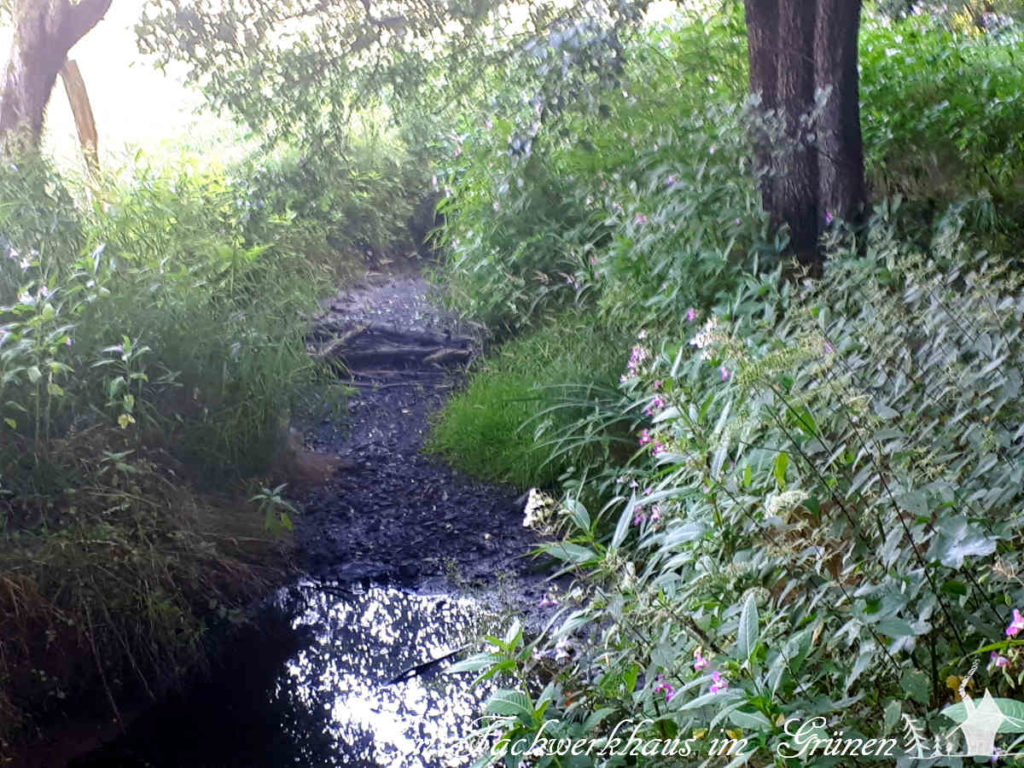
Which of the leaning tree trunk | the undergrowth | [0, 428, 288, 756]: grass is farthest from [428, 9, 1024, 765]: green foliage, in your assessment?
the leaning tree trunk

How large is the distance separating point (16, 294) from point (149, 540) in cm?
115

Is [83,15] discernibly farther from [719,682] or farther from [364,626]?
[719,682]

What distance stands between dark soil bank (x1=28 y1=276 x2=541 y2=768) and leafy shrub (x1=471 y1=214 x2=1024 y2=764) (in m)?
0.61

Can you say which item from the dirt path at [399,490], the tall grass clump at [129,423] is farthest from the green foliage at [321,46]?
the dirt path at [399,490]

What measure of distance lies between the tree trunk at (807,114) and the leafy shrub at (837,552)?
1.40 m

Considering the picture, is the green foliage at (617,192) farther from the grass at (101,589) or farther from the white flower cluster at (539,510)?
the grass at (101,589)

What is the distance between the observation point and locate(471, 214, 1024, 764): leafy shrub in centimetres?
185

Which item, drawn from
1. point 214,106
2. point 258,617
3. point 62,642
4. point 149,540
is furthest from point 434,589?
point 214,106

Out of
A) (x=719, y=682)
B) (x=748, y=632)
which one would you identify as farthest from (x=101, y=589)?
(x=748, y=632)

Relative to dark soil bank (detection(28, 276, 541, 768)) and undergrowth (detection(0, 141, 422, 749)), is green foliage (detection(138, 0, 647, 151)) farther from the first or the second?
Answer: dark soil bank (detection(28, 276, 541, 768))

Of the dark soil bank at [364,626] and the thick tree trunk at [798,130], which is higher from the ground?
the thick tree trunk at [798,130]

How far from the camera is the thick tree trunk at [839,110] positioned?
14.6ft

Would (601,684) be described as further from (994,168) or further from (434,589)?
(994,168)

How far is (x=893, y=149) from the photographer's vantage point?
16.5ft
